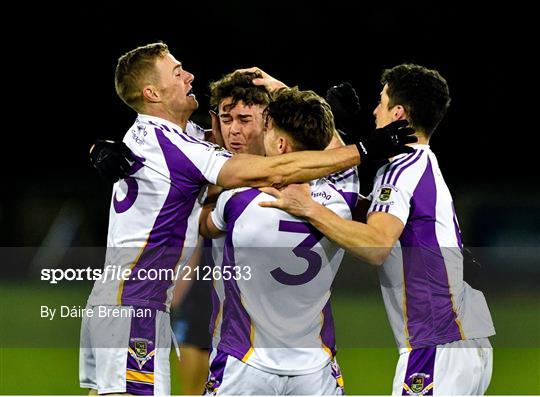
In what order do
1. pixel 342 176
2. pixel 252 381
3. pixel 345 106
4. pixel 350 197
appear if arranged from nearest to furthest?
pixel 252 381 → pixel 350 197 → pixel 342 176 → pixel 345 106

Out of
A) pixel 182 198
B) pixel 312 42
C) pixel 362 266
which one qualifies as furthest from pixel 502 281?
pixel 182 198

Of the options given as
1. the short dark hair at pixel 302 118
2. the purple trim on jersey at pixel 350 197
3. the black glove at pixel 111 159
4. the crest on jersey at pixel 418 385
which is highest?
the short dark hair at pixel 302 118

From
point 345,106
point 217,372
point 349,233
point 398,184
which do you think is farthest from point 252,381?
point 345,106

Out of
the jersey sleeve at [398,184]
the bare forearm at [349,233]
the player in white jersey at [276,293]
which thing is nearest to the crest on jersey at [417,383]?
the player in white jersey at [276,293]

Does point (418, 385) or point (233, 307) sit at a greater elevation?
point (233, 307)

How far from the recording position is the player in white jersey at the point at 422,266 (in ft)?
14.8

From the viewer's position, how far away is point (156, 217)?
4.80 metres

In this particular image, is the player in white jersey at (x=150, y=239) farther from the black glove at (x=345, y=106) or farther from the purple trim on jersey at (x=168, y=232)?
the black glove at (x=345, y=106)

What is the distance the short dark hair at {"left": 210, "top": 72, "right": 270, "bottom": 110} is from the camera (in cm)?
550

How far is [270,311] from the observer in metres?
4.40

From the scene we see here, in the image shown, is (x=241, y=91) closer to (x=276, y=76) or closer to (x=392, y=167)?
(x=392, y=167)

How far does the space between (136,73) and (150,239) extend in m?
0.97

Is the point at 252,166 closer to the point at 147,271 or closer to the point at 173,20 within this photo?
the point at 147,271

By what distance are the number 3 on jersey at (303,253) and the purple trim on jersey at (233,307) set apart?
21 cm
